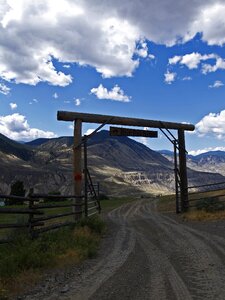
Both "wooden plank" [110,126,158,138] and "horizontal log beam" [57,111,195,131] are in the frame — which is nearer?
"horizontal log beam" [57,111,195,131]

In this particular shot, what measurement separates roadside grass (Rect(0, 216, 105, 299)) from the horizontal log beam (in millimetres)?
6773

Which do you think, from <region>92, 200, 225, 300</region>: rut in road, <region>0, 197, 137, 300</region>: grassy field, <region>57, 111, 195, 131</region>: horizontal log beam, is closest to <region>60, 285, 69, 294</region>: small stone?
<region>92, 200, 225, 300</region>: rut in road

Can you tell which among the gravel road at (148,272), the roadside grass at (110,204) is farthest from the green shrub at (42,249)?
the roadside grass at (110,204)

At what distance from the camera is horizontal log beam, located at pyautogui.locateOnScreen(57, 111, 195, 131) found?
19094 millimetres

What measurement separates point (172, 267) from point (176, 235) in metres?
5.12

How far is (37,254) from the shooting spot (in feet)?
31.2

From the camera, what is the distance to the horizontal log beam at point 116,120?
62.6 ft

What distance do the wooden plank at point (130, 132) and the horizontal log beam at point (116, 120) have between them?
1.03ft

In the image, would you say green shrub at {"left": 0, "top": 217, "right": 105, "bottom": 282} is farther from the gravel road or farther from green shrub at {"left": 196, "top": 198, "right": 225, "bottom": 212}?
green shrub at {"left": 196, "top": 198, "right": 225, "bottom": 212}

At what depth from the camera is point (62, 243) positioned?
11289mm

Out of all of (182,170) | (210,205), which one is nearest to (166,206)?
(182,170)

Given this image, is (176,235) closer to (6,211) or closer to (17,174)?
(6,211)

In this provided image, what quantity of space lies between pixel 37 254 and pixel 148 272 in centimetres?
263

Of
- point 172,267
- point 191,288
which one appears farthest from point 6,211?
point 191,288
